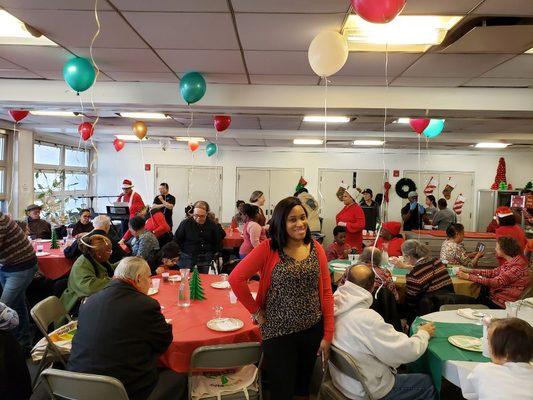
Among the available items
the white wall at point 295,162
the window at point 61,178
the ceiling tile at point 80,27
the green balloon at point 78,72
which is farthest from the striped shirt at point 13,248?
the white wall at point 295,162

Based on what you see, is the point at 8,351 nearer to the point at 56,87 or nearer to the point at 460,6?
the point at 460,6

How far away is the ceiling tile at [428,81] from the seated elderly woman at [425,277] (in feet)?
5.80

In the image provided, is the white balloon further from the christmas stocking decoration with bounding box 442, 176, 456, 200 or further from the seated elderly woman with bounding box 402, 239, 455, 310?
the christmas stocking decoration with bounding box 442, 176, 456, 200

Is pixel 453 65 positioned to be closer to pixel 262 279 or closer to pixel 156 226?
pixel 262 279

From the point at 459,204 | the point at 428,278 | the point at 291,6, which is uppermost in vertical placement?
the point at 291,6

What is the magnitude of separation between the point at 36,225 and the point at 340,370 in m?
5.88

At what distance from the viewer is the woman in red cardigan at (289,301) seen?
2.12 metres

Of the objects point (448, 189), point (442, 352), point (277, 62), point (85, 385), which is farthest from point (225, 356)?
point (448, 189)

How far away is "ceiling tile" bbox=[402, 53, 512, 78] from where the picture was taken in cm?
333

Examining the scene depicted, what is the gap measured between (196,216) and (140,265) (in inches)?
95.9

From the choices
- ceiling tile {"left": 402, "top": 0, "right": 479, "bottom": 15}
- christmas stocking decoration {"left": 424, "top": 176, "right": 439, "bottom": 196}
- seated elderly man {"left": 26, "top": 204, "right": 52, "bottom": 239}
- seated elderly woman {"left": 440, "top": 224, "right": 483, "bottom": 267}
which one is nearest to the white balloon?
ceiling tile {"left": 402, "top": 0, "right": 479, "bottom": 15}

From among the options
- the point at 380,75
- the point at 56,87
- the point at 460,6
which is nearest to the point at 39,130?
the point at 56,87

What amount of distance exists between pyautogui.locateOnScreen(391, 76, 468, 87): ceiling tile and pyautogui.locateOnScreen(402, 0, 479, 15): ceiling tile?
5.03 ft

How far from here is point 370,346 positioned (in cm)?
200
